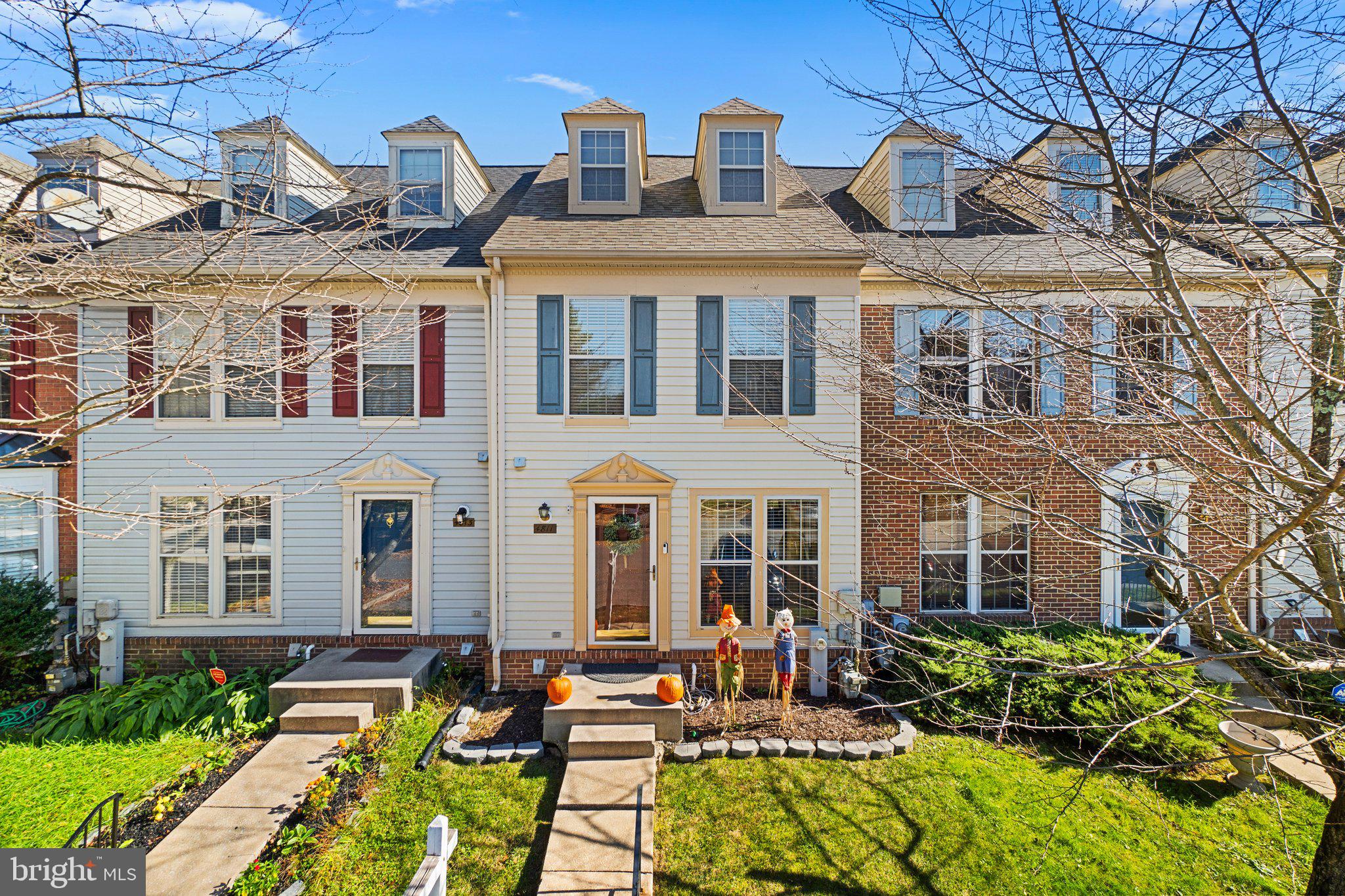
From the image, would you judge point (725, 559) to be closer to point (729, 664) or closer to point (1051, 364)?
point (729, 664)

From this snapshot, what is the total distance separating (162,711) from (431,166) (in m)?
8.58

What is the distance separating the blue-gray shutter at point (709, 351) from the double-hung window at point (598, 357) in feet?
3.27

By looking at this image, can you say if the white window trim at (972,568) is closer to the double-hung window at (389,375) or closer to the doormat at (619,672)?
the doormat at (619,672)

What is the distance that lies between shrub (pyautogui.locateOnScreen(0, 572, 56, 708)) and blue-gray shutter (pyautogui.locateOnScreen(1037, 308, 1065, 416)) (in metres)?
11.9

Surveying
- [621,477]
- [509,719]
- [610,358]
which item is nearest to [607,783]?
[509,719]

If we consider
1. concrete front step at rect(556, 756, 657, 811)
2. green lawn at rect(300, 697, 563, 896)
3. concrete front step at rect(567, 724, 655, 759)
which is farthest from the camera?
concrete front step at rect(567, 724, 655, 759)

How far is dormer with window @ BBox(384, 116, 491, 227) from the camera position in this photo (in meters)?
9.90

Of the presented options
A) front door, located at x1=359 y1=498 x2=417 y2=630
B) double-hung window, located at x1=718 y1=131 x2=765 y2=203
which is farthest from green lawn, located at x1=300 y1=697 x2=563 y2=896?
double-hung window, located at x1=718 y1=131 x2=765 y2=203

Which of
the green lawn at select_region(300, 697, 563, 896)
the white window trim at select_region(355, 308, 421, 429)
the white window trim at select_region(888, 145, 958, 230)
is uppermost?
the white window trim at select_region(888, 145, 958, 230)

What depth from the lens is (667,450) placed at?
325 inches

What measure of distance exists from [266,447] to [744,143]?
27.1 ft

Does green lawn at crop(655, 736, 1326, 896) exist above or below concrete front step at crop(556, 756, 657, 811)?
below

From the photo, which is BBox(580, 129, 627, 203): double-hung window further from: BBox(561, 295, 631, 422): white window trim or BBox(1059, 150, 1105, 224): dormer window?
BBox(1059, 150, 1105, 224): dormer window

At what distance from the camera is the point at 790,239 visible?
8266 millimetres
